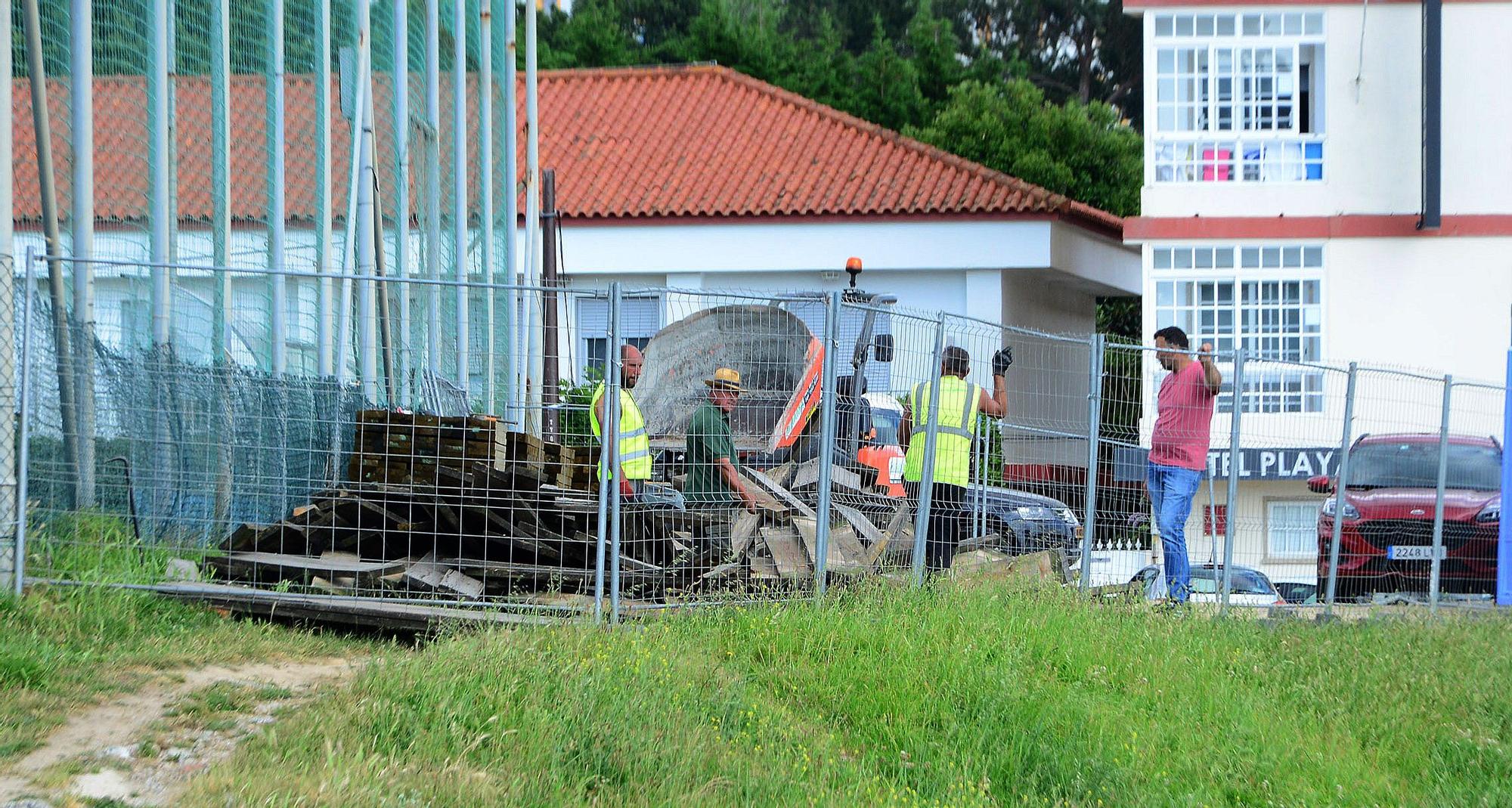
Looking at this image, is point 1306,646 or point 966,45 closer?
→ point 1306,646

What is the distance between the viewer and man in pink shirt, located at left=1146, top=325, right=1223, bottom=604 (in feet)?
32.9

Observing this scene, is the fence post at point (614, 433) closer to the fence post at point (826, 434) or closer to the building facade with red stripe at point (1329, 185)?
the fence post at point (826, 434)

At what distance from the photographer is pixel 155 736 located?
5.78 m

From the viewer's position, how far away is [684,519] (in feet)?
28.1

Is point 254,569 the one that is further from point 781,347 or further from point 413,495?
point 781,347

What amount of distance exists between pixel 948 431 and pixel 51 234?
5.40 m

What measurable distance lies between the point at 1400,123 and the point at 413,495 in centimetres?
1559

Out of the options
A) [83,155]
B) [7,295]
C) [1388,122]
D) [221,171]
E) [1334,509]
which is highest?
[1388,122]

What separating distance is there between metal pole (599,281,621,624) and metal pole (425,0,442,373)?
5.98 meters

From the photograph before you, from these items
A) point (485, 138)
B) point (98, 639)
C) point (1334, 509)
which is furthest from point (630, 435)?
point (485, 138)

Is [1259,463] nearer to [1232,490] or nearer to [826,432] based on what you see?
[1232,490]

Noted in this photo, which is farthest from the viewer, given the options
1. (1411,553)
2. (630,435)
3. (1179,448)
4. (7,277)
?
(1411,553)

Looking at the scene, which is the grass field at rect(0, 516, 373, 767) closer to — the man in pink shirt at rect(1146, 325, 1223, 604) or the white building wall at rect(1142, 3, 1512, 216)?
the man in pink shirt at rect(1146, 325, 1223, 604)

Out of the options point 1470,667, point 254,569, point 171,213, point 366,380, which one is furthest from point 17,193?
point 1470,667
